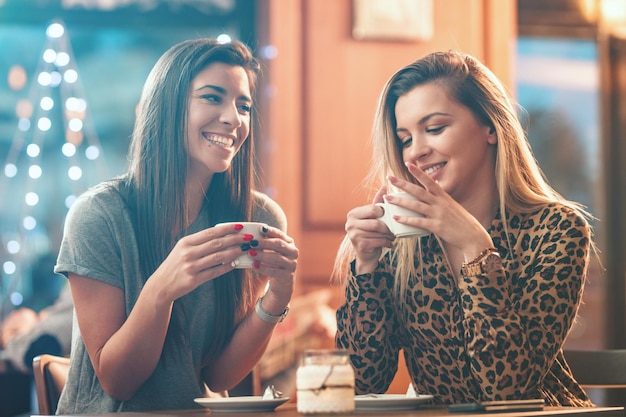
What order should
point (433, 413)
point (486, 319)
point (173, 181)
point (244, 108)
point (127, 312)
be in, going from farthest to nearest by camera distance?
point (244, 108) < point (173, 181) < point (127, 312) < point (486, 319) < point (433, 413)

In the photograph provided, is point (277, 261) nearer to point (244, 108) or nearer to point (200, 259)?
point (200, 259)

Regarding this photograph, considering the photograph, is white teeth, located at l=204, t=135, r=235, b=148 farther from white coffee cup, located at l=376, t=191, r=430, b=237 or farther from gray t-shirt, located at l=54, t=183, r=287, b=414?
white coffee cup, located at l=376, t=191, r=430, b=237

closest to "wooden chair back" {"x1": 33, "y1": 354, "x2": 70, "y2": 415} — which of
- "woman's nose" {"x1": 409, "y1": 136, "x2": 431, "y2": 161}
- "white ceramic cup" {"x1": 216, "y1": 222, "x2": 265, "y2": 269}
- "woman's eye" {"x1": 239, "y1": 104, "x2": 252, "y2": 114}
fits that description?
"white ceramic cup" {"x1": 216, "y1": 222, "x2": 265, "y2": 269}

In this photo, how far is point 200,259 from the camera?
1694 millimetres

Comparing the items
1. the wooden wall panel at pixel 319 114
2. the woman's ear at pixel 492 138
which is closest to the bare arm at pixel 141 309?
the woman's ear at pixel 492 138

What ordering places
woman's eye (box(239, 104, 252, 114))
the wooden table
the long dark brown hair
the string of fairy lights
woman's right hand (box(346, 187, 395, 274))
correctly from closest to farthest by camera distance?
the wooden table < woman's right hand (box(346, 187, 395, 274)) < the long dark brown hair < woman's eye (box(239, 104, 252, 114)) < the string of fairy lights

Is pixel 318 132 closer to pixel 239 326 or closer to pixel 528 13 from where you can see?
pixel 528 13

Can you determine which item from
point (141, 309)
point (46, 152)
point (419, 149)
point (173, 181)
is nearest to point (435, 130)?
point (419, 149)

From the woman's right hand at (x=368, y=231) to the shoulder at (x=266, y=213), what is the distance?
360mm

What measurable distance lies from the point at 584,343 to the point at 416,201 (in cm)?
384

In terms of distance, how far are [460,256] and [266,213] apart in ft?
1.55

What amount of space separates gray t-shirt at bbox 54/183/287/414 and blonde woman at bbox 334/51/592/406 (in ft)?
1.04

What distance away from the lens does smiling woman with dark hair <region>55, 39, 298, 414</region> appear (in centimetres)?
178

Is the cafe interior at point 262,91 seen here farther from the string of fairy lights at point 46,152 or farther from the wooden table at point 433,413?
the wooden table at point 433,413
